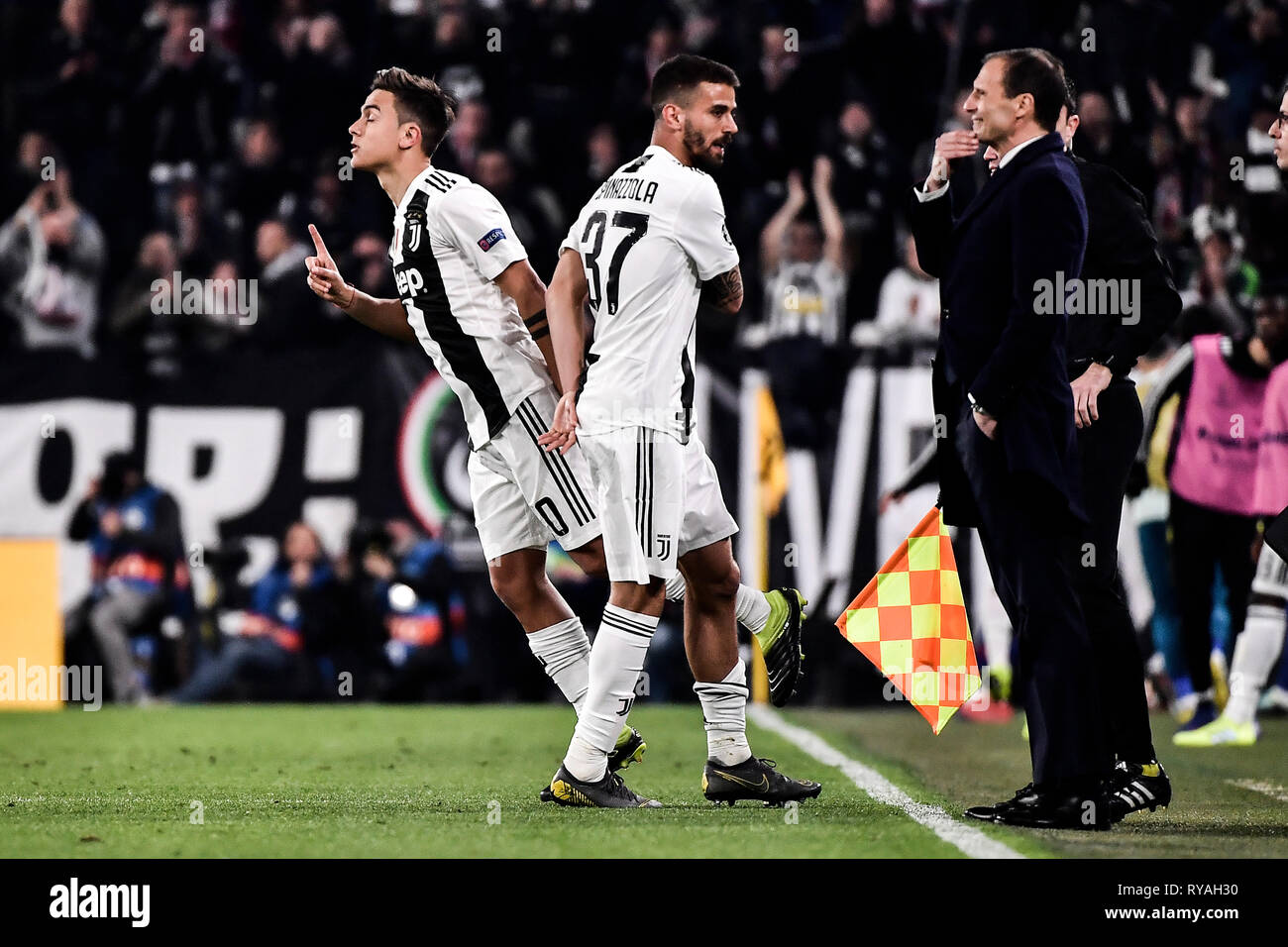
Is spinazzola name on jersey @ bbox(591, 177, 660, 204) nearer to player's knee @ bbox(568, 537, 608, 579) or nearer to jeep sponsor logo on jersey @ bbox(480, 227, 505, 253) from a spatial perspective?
jeep sponsor logo on jersey @ bbox(480, 227, 505, 253)

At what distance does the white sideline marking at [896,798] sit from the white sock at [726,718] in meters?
0.53

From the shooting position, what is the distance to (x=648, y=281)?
5559mm

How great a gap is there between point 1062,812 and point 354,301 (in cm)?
297

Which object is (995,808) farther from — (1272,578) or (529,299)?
(1272,578)

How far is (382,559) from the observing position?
11.9 meters

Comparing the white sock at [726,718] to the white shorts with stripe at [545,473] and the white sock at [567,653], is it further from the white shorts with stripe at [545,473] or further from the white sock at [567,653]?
the white shorts with stripe at [545,473]

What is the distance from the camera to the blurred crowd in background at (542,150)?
39.8 ft

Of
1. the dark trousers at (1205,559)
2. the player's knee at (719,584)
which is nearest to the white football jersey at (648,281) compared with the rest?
the player's knee at (719,584)

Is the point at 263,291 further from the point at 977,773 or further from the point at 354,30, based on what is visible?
the point at 977,773

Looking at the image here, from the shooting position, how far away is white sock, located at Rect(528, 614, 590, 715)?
20.4 feet

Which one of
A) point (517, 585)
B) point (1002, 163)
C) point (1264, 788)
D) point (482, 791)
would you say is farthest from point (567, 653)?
point (1264, 788)

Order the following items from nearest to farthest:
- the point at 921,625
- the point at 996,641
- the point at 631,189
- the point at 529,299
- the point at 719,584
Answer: the point at 631,189 → the point at 719,584 → the point at 529,299 → the point at 921,625 → the point at 996,641

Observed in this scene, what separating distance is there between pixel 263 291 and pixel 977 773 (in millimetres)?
7529
